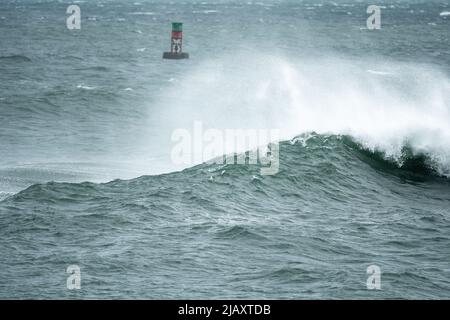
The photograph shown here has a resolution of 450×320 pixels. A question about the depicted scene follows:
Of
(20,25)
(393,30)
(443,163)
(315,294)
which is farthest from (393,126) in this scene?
(393,30)

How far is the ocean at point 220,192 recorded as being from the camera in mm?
16953

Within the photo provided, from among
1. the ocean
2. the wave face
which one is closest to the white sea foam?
the ocean

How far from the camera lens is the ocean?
16953mm

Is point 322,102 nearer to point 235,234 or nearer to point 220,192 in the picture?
point 220,192

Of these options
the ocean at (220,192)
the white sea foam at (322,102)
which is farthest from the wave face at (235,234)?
the white sea foam at (322,102)

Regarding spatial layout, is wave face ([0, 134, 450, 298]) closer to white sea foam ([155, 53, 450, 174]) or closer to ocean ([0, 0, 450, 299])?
ocean ([0, 0, 450, 299])

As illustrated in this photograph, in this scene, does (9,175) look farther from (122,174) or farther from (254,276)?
(254,276)

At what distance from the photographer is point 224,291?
16156mm

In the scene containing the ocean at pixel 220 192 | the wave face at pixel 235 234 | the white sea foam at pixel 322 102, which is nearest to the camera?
the wave face at pixel 235 234

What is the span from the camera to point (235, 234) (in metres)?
19.7

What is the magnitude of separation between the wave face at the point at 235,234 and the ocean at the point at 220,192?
48mm

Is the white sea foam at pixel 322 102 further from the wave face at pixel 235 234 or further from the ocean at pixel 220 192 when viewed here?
the wave face at pixel 235 234

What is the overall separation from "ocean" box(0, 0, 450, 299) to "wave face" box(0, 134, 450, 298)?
0.16 ft

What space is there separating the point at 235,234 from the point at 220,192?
12.5 ft
